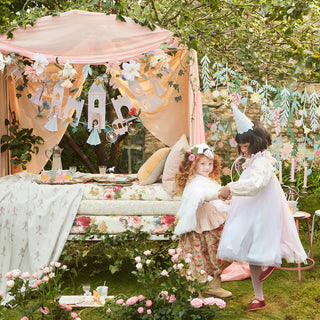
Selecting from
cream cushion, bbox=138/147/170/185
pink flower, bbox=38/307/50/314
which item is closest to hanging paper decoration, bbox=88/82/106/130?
cream cushion, bbox=138/147/170/185

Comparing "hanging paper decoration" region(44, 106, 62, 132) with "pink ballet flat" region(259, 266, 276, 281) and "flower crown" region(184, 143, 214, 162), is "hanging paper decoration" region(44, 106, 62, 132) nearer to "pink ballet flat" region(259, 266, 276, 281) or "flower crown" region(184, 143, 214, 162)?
"flower crown" region(184, 143, 214, 162)

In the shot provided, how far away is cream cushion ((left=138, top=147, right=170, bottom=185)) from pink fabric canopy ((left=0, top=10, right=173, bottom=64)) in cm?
98

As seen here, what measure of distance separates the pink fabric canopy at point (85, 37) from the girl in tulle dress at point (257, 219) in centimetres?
143

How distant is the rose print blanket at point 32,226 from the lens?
3.52 m

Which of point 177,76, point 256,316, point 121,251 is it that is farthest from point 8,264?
point 177,76

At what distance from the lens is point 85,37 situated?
3939mm

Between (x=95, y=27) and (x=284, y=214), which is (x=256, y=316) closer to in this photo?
(x=284, y=214)

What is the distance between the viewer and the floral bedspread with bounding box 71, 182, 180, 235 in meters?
3.55

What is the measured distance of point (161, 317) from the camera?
2.41 meters

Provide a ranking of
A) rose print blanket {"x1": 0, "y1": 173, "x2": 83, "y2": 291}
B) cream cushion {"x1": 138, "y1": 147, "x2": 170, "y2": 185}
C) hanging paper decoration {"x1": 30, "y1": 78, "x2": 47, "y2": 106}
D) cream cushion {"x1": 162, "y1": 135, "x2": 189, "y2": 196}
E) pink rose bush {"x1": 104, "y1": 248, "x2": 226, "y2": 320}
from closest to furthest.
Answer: pink rose bush {"x1": 104, "y1": 248, "x2": 226, "y2": 320}, rose print blanket {"x1": 0, "y1": 173, "x2": 83, "y2": 291}, cream cushion {"x1": 162, "y1": 135, "x2": 189, "y2": 196}, cream cushion {"x1": 138, "y1": 147, "x2": 170, "y2": 185}, hanging paper decoration {"x1": 30, "y1": 78, "x2": 47, "y2": 106}

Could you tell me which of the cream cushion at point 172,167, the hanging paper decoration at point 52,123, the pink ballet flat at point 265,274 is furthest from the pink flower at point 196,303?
the hanging paper decoration at point 52,123

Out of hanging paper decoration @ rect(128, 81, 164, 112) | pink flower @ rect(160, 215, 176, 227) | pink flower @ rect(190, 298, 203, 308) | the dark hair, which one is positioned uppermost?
hanging paper decoration @ rect(128, 81, 164, 112)

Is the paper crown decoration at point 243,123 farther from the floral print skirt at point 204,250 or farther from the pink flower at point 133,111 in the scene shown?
the pink flower at point 133,111

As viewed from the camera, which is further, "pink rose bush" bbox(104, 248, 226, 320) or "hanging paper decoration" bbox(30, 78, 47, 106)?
"hanging paper decoration" bbox(30, 78, 47, 106)
